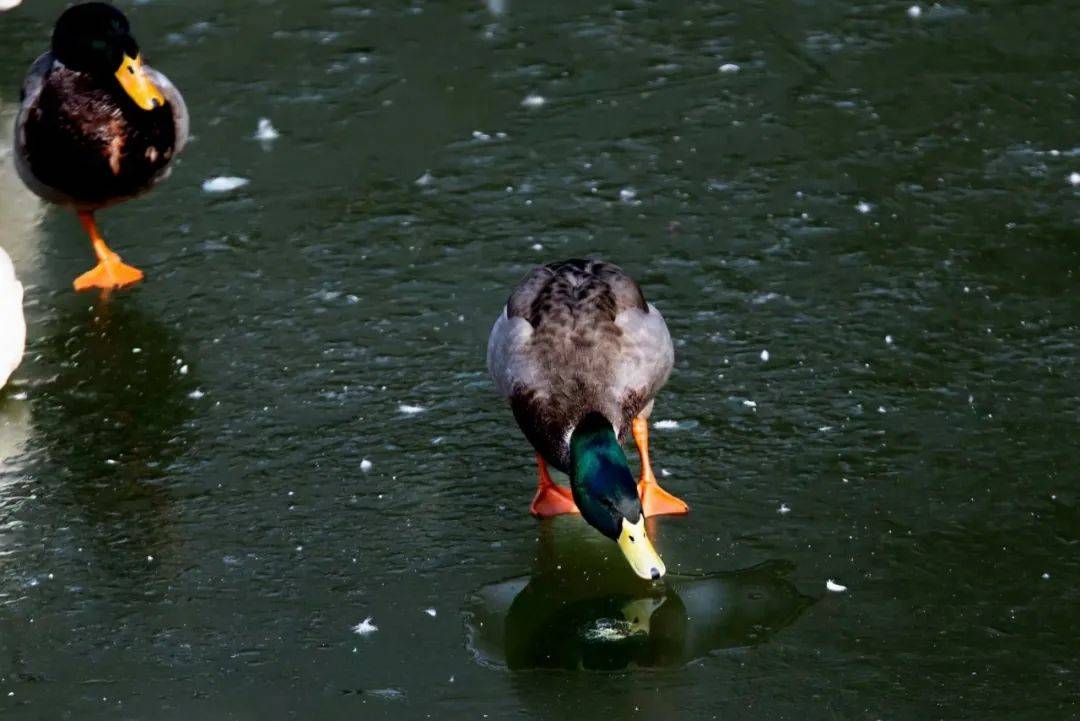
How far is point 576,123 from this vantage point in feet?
24.1

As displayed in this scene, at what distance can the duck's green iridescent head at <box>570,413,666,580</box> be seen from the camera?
4.34 meters

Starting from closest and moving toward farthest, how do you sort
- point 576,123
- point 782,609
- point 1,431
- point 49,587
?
point 782,609 < point 49,587 < point 1,431 < point 576,123

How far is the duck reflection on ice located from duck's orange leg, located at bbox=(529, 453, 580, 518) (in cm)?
24

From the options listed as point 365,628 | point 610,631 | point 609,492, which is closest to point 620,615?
point 610,631

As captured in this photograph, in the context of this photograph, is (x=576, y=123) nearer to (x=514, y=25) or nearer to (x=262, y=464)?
(x=514, y=25)

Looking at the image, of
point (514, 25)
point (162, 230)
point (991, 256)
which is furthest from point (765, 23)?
point (162, 230)

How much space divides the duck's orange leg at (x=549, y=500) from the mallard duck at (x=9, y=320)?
74.5 inches

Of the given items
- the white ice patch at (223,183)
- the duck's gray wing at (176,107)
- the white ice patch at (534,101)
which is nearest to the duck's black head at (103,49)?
the duck's gray wing at (176,107)

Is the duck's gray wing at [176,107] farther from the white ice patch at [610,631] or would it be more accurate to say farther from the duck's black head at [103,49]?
the white ice patch at [610,631]

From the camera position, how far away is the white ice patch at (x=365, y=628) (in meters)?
4.44

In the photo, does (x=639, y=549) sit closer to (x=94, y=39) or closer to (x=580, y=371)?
(x=580, y=371)

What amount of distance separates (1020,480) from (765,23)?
3.78 metres

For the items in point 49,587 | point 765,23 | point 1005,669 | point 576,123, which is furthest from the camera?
point 765,23

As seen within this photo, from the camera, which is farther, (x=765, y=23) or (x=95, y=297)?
(x=765, y=23)
